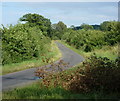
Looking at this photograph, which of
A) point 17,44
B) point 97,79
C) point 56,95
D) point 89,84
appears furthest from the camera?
point 17,44

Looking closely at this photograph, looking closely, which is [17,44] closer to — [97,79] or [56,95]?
[97,79]

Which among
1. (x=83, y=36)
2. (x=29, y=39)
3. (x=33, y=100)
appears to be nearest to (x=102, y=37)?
(x=83, y=36)

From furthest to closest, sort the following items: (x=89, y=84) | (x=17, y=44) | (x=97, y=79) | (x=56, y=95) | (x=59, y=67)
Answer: (x=17, y=44)
(x=59, y=67)
(x=89, y=84)
(x=97, y=79)
(x=56, y=95)

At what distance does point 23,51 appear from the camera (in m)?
24.5

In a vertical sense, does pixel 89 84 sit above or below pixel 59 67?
above

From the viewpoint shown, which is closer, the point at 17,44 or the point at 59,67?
the point at 59,67

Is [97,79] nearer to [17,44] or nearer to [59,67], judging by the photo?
[59,67]

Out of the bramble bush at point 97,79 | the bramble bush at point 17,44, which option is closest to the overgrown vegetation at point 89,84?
the bramble bush at point 97,79

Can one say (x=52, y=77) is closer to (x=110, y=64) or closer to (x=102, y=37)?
(x=110, y=64)

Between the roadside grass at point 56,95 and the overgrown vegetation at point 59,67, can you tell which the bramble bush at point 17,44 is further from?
the roadside grass at point 56,95

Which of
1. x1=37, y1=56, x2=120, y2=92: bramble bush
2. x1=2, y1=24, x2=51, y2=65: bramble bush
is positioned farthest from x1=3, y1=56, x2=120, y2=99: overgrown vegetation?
x1=2, y1=24, x2=51, y2=65: bramble bush

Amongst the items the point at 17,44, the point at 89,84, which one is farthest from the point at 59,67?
the point at 17,44

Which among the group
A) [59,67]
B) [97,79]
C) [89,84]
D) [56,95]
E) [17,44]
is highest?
[56,95]

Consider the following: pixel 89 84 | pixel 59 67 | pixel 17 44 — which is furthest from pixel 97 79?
pixel 17 44
